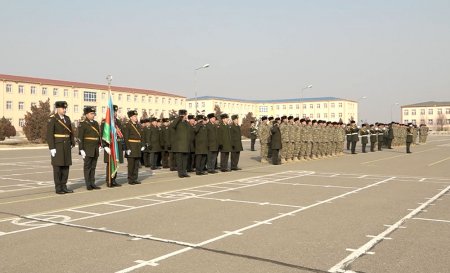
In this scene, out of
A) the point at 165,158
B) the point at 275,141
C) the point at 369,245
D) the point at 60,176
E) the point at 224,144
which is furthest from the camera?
the point at 275,141

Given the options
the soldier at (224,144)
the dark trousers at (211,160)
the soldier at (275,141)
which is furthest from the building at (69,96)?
the dark trousers at (211,160)

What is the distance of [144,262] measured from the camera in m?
5.07

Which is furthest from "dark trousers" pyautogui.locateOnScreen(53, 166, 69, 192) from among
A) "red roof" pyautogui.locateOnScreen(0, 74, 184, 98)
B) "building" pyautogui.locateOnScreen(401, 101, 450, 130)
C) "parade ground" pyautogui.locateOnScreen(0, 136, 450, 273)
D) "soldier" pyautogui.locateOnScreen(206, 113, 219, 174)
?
"building" pyautogui.locateOnScreen(401, 101, 450, 130)

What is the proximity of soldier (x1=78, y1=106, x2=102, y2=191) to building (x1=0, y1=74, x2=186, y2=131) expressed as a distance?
60394 millimetres

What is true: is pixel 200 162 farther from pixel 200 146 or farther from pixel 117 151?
pixel 117 151

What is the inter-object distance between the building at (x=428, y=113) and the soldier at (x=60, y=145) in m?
150

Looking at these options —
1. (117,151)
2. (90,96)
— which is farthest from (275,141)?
(90,96)

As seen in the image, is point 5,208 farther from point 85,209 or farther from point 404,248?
point 404,248

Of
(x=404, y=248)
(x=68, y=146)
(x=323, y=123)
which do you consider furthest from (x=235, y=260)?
(x=323, y=123)

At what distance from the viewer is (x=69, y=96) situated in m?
85.2

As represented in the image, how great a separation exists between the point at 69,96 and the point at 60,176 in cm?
7934

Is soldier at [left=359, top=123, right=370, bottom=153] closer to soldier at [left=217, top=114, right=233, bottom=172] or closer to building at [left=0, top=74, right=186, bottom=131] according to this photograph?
soldier at [left=217, top=114, right=233, bottom=172]

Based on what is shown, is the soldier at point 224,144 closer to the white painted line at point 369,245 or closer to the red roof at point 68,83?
the white painted line at point 369,245

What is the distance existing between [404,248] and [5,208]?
7193 mm
